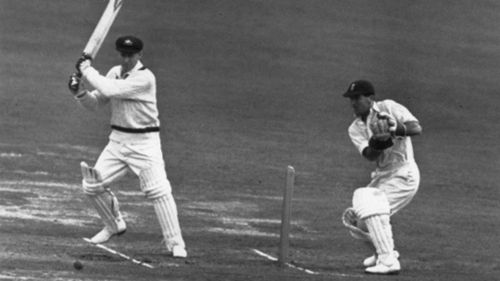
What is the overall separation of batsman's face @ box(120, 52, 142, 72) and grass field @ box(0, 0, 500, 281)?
189cm

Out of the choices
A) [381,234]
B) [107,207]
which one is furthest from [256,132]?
[381,234]

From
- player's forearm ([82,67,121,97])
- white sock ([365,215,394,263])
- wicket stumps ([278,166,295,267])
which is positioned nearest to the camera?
white sock ([365,215,394,263])

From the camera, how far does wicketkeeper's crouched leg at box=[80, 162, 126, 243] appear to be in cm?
1412

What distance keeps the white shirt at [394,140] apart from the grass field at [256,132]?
1110 mm

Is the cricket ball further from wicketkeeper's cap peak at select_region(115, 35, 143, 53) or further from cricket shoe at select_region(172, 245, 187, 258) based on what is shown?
wicketkeeper's cap peak at select_region(115, 35, 143, 53)

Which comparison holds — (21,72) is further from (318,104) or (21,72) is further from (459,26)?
(459,26)

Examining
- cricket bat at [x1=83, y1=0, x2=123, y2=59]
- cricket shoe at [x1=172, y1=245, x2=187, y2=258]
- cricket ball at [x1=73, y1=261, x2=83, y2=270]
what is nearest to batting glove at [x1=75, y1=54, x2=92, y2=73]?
cricket bat at [x1=83, y1=0, x2=123, y2=59]

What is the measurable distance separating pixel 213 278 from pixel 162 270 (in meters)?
0.65

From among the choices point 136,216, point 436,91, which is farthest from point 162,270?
point 436,91

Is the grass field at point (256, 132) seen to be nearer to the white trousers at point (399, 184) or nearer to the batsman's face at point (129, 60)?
the white trousers at point (399, 184)

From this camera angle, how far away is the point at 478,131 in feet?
94.2

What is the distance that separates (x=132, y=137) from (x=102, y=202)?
79cm

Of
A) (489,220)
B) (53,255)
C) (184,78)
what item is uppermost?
(184,78)

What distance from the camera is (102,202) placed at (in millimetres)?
14320
